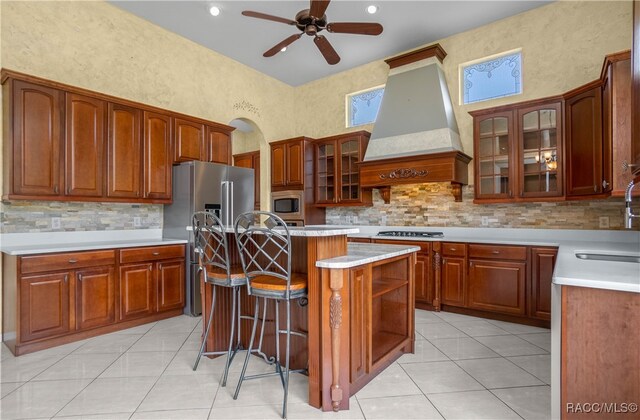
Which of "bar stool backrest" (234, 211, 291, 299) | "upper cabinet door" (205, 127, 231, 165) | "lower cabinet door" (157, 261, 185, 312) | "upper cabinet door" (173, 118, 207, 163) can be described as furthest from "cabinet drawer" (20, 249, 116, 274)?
"upper cabinet door" (205, 127, 231, 165)

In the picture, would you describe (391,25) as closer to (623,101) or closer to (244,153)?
(623,101)

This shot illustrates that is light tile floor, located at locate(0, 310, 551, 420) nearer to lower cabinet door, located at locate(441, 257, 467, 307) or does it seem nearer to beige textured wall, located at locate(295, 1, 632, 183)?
lower cabinet door, located at locate(441, 257, 467, 307)

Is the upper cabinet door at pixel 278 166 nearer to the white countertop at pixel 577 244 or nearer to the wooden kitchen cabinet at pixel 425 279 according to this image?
the white countertop at pixel 577 244

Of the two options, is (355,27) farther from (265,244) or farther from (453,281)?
(453,281)

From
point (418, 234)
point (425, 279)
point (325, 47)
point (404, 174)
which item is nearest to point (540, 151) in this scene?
point (404, 174)

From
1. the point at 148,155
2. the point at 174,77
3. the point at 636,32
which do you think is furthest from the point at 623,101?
the point at 174,77

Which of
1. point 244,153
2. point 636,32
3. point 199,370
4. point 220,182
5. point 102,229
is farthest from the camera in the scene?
point 244,153

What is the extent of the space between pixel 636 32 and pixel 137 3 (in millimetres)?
4538

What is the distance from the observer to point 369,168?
471 centimetres

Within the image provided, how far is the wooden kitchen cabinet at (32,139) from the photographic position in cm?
287

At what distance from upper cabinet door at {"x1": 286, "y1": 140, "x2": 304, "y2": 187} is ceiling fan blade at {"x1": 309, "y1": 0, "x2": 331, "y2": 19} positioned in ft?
8.58

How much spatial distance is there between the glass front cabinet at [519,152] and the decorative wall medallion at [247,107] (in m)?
3.39

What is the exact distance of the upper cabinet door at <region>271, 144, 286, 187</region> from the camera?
5610 mm

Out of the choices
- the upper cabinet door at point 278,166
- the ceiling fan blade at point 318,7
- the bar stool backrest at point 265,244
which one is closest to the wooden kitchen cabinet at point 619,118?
the ceiling fan blade at point 318,7
